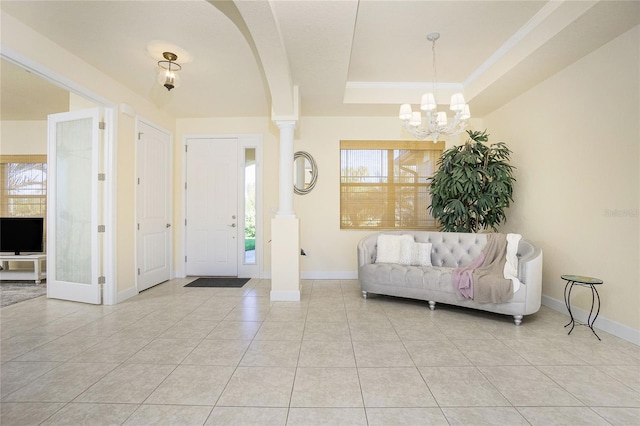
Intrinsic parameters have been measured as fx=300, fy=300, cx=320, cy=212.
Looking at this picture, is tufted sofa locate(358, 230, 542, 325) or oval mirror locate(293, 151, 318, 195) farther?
oval mirror locate(293, 151, 318, 195)

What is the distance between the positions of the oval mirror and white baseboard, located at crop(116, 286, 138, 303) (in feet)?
8.97

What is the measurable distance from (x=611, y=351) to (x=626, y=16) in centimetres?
277

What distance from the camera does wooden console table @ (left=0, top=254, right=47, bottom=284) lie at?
15.7 ft

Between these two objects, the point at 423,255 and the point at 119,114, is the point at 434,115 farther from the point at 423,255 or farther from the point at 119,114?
the point at 119,114

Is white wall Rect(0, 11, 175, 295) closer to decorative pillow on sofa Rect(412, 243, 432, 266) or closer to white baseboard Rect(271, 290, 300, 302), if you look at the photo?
white baseboard Rect(271, 290, 300, 302)

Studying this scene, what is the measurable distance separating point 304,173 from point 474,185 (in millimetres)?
2585

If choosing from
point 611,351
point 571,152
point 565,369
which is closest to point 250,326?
point 565,369

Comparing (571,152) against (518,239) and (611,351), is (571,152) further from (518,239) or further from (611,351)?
(611,351)

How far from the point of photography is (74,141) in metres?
3.78

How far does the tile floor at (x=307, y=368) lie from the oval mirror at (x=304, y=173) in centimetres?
223

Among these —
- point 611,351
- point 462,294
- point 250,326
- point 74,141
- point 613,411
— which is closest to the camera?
point 613,411

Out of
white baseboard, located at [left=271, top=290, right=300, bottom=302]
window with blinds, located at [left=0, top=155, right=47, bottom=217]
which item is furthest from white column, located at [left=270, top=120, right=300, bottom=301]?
window with blinds, located at [left=0, top=155, right=47, bottom=217]

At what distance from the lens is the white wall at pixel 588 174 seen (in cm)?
272

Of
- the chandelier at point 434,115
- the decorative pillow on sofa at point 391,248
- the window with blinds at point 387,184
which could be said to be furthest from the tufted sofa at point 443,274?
the chandelier at point 434,115
